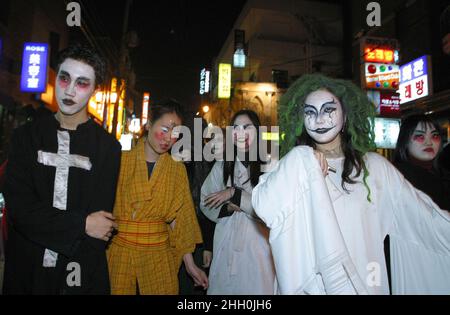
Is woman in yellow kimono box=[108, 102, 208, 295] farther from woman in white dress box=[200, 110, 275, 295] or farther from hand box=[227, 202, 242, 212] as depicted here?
hand box=[227, 202, 242, 212]

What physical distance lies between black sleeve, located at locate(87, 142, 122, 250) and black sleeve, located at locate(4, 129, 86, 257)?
0.51 ft

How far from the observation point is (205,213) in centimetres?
315

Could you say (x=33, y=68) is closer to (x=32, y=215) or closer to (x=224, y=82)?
(x=224, y=82)

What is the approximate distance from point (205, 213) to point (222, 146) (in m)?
0.80

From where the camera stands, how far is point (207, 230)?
11.0 ft

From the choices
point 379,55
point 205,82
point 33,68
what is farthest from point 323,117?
point 205,82

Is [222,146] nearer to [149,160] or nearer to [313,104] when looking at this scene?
[149,160]

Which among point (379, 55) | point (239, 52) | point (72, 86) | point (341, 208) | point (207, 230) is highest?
point (239, 52)

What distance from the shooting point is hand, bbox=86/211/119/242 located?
1828 millimetres

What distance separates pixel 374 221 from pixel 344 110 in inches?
29.4

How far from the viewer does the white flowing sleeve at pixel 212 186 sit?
3.13 m

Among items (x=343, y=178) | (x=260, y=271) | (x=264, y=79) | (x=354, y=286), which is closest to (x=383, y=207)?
(x=343, y=178)

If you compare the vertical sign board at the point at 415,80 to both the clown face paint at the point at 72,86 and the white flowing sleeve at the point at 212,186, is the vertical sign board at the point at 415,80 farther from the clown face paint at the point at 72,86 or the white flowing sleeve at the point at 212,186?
the clown face paint at the point at 72,86

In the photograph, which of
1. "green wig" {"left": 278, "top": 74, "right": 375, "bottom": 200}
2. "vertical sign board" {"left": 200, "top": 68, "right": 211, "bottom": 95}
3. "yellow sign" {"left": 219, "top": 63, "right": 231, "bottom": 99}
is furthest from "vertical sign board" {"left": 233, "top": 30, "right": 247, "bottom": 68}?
"green wig" {"left": 278, "top": 74, "right": 375, "bottom": 200}
